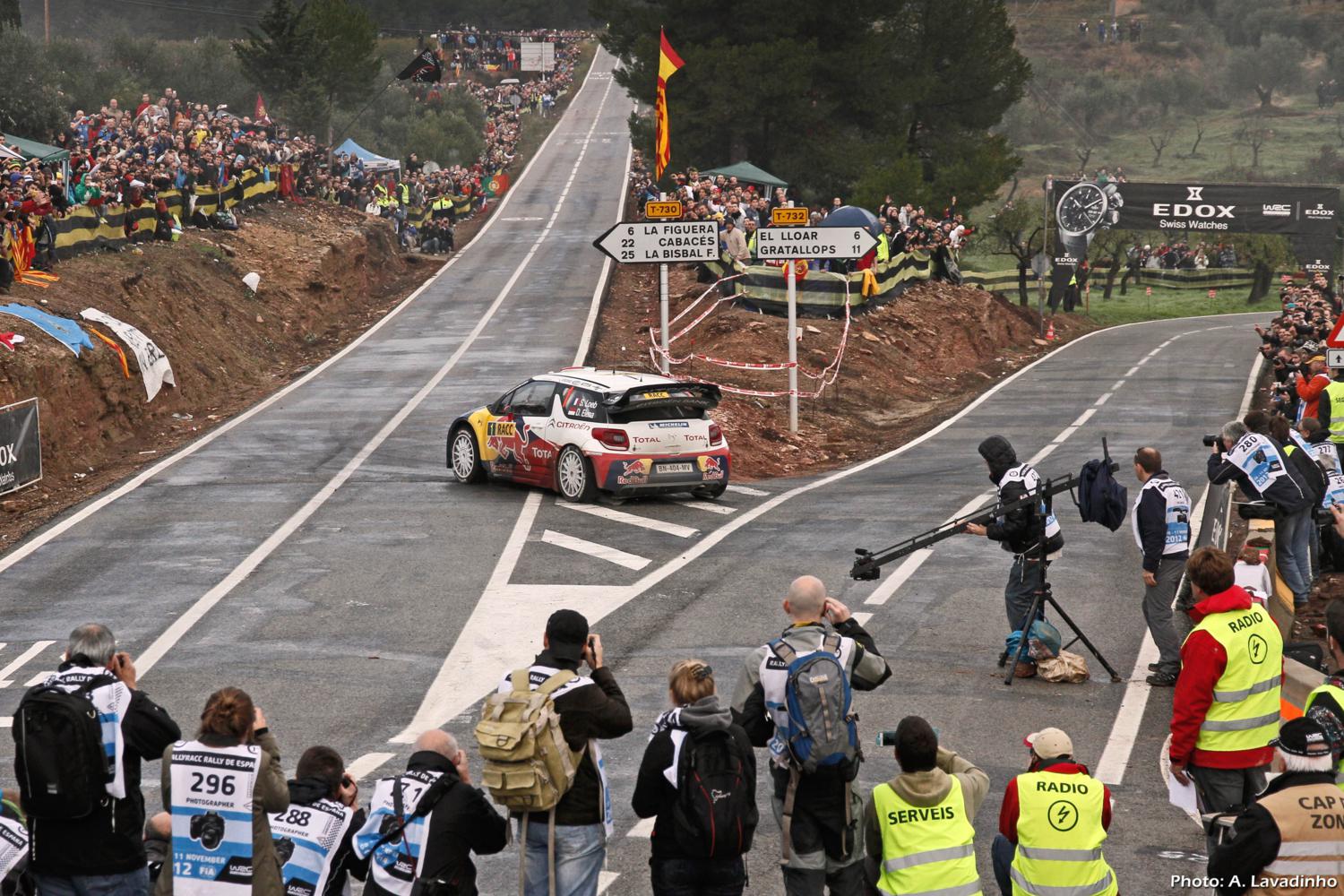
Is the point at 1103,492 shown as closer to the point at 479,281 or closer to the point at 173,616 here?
the point at 173,616

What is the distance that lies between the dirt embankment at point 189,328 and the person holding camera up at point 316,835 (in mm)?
13102

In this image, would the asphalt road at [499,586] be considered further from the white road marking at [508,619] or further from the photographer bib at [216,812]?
the photographer bib at [216,812]

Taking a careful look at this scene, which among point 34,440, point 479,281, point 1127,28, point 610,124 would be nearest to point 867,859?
point 34,440

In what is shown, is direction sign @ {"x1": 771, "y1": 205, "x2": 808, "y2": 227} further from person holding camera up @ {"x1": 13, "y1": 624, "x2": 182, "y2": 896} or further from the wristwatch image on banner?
the wristwatch image on banner

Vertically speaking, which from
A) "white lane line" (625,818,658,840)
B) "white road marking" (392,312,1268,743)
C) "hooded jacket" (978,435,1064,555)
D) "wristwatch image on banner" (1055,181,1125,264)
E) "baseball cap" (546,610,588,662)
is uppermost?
"wristwatch image on banner" (1055,181,1125,264)

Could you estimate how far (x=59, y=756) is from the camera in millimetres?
6879

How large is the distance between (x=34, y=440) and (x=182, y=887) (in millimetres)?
16560

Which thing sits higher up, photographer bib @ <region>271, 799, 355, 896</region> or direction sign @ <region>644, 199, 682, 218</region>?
direction sign @ <region>644, 199, 682, 218</region>

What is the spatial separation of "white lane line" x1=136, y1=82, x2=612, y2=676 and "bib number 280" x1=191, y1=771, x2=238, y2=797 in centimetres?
689

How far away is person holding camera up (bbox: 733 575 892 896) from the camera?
23.8ft

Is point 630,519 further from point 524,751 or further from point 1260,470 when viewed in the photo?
point 524,751

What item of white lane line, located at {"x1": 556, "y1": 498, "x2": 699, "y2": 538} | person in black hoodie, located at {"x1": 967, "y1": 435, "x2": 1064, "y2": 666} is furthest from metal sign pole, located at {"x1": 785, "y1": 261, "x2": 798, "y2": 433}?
person in black hoodie, located at {"x1": 967, "y1": 435, "x2": 1064, "y2": 666}

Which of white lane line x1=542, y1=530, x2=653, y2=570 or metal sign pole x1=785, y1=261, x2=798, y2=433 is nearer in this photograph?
white lane line x1=542, y1=530, x2=653, y2=570

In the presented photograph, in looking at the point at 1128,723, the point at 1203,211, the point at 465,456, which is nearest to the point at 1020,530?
the point at 1128,723
